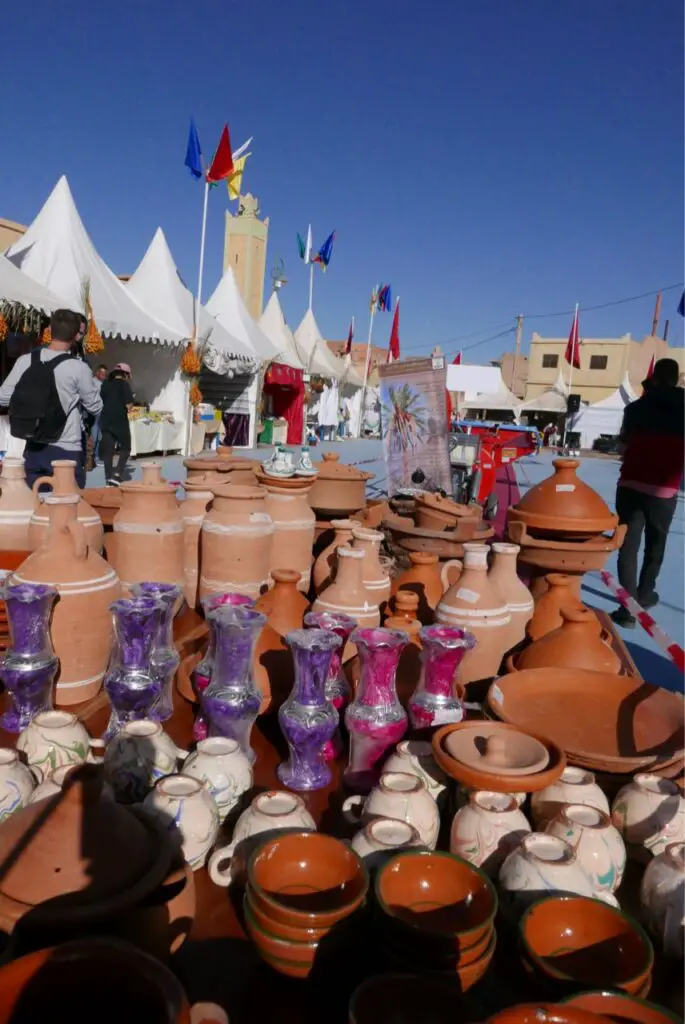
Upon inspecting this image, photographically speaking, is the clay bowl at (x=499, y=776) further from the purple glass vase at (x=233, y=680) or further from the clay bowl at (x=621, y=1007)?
the purple glass vase at (x=233, y=680)

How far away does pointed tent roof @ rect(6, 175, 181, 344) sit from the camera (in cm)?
982

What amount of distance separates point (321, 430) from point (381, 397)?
15.7 metres

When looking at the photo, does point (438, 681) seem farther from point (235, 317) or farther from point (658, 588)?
point (235, 317)

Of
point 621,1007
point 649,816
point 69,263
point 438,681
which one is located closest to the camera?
point 621,1007

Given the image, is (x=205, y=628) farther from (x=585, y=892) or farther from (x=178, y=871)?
(x=585, y=892)

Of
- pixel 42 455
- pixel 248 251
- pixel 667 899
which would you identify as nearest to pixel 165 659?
pixel 667 899

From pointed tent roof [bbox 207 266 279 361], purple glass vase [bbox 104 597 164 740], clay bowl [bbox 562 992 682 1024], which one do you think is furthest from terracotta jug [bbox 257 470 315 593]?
pointed tent roof [bbox 207 266 279 361]

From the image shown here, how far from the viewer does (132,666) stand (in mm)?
1951

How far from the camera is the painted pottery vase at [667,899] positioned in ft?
4.34

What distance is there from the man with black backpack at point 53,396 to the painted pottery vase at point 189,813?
282cm

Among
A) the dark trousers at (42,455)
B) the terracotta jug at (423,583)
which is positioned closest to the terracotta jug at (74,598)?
the terracotta jug at (423,583)

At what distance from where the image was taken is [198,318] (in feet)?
42.7


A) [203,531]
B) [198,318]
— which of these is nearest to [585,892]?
[203,531]

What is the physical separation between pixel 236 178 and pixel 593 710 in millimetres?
11785
